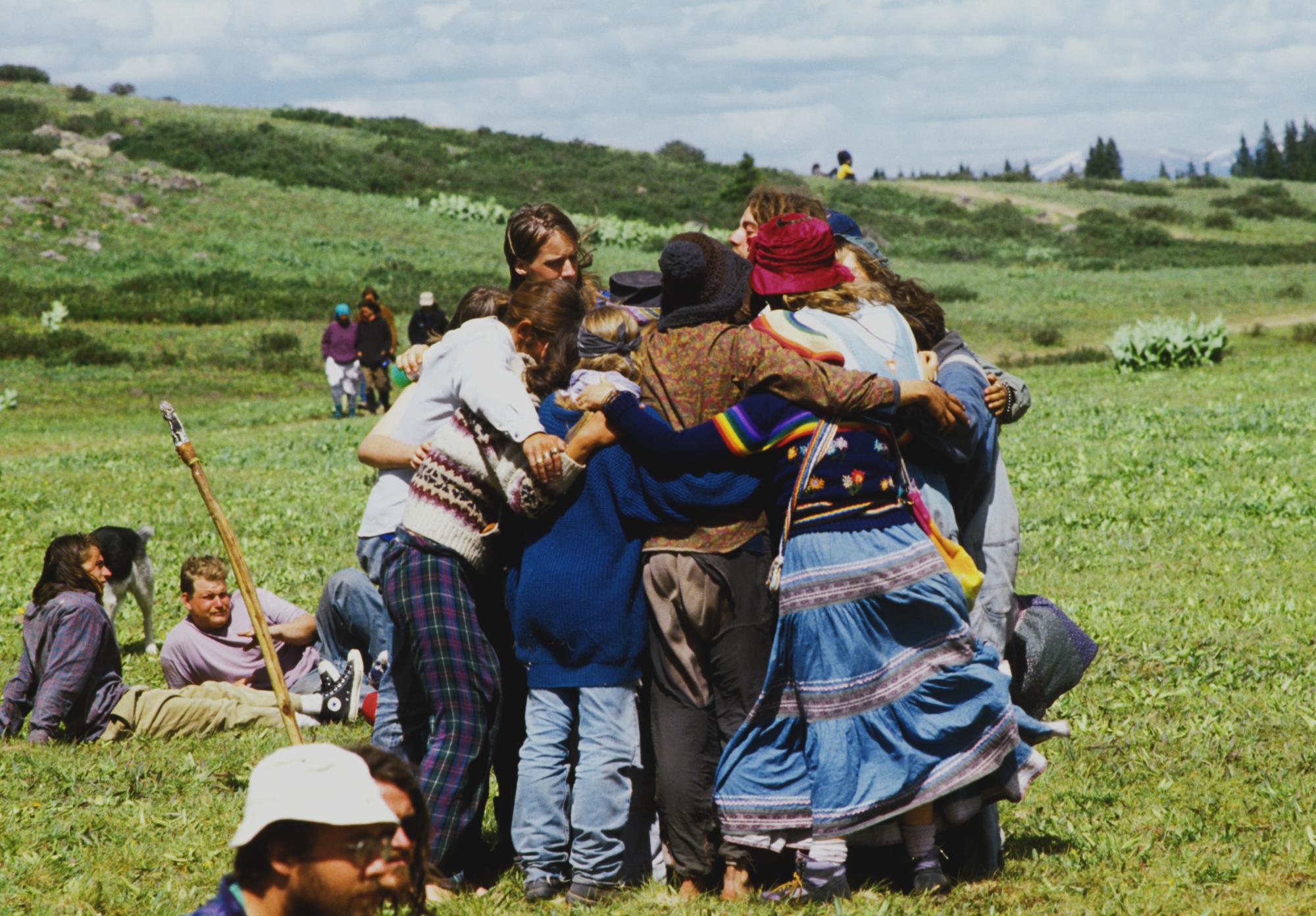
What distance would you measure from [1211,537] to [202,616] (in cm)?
753

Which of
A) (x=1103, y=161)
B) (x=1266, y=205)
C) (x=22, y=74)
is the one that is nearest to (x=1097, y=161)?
(x=1103, y=161)

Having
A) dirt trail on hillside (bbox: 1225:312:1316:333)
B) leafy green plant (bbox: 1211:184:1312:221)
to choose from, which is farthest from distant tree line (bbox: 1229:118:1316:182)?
dirt trail on hillside (bbox: 1225:312:1316:333)

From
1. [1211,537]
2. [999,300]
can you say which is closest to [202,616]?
[1211,537]

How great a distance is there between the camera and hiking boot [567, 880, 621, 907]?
452 centimetres

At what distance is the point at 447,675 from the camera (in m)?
4.68

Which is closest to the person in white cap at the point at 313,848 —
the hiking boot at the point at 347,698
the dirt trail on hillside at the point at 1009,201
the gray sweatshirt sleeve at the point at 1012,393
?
the gray sweatshirt sleeve at the point at 1012,393

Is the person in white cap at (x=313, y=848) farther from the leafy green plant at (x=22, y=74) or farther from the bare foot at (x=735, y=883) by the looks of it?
the leafy green plant at (x=22, y=74)

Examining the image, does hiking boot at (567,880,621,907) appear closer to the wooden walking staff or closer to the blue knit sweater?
the blue knit sweater

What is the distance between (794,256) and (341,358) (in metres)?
18.7

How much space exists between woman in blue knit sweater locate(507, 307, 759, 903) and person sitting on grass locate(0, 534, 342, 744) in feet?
9.85

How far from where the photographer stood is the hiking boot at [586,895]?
14.8 ft

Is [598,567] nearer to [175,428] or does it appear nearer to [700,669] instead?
[700,669]

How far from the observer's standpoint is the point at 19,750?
21.9 ft

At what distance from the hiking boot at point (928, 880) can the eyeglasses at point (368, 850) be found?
92.6 inches
